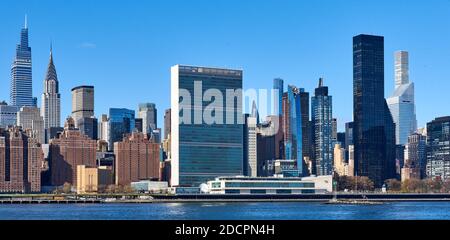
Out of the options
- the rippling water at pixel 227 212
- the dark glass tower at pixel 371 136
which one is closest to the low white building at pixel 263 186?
the dark glass tower at pixel 371 136

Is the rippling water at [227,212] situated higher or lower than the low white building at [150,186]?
higher

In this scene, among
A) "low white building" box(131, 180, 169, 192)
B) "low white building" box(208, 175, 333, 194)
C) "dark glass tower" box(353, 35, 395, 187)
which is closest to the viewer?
"dark glass tower" box(353, 35, 395, 187)

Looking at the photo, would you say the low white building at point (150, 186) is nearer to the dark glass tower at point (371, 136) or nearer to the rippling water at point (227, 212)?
the dark glass tower at point (371, 136)

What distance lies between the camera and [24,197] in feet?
229

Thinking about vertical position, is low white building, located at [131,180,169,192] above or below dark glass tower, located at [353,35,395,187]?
below

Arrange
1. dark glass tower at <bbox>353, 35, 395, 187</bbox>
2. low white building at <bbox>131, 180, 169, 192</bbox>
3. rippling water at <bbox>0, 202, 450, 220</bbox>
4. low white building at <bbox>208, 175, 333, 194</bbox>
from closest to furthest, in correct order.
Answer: rippling water at <bbox>0, 202, 450, 220</bbox> < dark glass tower at <bbox>353, 35, 395, 187</bbox> < low white building at <bbox>208, 175, 333, 194</bbox> < low white building at <bbox>131, 180, 169, 192</bbox>

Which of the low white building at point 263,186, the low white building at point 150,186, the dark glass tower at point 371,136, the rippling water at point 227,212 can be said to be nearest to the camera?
the rippling water at point 227,212

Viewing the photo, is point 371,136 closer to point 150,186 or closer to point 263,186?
point 263,186

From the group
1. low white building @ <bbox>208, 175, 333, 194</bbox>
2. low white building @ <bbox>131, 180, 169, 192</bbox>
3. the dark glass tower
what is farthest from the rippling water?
low white building @ <bbox>131, 180, 169, 192</bbox>

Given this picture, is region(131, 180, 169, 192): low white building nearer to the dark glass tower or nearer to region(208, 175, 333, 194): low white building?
region(208, 175, 333, 194): low white building

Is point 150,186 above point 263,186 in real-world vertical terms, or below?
below

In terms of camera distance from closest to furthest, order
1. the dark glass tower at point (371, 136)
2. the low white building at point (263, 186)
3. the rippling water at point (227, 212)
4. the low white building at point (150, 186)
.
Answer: the rippling water at point (227, 212), the dark glass tower at point (371, 136), the low white building at point (263, 186), the low white building at point (150, 186)

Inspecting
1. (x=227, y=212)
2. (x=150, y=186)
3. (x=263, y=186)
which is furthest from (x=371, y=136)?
(x=227, y=212)
